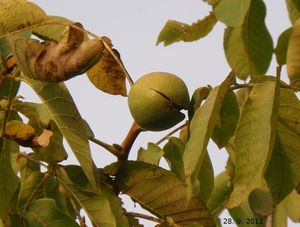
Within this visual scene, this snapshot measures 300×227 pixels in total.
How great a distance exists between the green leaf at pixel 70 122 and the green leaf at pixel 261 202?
0.57 m

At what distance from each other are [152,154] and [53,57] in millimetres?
558

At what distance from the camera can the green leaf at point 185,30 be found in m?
1.66

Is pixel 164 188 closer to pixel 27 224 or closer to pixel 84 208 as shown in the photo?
pixel 84 208

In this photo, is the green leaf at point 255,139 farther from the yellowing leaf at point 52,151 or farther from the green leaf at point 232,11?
the yellowing leaf at point 52,151

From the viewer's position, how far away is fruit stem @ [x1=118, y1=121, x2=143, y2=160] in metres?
1.66

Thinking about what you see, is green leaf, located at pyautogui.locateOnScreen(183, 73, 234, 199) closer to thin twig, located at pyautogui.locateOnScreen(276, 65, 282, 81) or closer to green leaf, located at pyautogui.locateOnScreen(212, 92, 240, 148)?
thin twig, located at pyautogui.locateOnScreen(276, 65, 282, 81)

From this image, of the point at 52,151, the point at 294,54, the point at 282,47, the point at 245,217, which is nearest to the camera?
the point at 294,54

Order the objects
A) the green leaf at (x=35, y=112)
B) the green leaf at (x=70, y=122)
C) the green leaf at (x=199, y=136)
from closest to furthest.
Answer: the green leaf at (x=199, y=136) < the green leaf at (x=70, y=122) < the green leaf at (x=35, y=112)

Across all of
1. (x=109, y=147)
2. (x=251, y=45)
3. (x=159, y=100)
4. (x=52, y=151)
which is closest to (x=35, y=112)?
(x=52, y=151)

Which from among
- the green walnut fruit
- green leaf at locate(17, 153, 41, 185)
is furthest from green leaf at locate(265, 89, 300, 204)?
green leaf at locate(17, 153, 41, 185)

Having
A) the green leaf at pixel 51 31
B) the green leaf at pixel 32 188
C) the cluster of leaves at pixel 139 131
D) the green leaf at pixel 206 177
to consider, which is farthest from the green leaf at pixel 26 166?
the green leaf at pixel 206 177

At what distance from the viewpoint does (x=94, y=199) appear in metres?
1.62

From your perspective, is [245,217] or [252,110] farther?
[245,217]

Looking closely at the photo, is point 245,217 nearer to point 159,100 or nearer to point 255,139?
point 159,100
